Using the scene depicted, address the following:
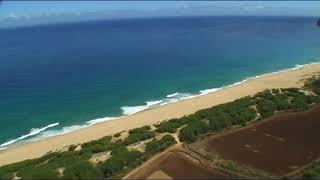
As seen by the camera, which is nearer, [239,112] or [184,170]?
[184,170]

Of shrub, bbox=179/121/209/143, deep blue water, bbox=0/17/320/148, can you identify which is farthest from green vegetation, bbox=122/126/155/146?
deep blue water, bbox=0/17/320/148

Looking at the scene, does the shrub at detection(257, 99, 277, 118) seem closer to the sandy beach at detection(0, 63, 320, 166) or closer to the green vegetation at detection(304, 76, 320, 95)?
the sandy beach at detection(0, 63, 320, 166)

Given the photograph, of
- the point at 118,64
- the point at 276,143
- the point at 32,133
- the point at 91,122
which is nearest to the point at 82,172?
the point at 276,143

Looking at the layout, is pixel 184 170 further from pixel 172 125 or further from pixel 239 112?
pixel 239 112

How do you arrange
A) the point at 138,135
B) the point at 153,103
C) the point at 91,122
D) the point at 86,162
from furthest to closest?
the point at 153,103, the point at 91,122, the point at 138,135, the point at 86,162

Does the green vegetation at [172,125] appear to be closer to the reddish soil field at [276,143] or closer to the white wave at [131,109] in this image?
the reddish soil field at [276,143]

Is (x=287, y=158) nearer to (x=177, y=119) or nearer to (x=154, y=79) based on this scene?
(x=177, y=119)

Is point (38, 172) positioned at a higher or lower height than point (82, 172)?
higher
